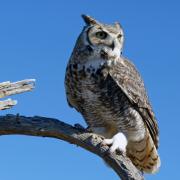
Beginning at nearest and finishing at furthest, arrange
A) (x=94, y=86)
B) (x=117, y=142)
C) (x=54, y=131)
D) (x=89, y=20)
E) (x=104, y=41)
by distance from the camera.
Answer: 1. (x=54, y=131)
2. (x=117, y=142)
3. (x=94, y=86)
4. (x=104, y=41)
5. (x=89, y=20)

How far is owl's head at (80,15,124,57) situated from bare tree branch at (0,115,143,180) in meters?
0.78

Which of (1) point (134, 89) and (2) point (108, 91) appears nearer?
(2) point (108, 91)

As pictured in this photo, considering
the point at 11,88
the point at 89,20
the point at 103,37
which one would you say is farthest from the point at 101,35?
the point at 11,88

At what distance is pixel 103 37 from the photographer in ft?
15.5

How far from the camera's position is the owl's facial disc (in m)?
4.64

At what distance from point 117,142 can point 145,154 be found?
2.06ft

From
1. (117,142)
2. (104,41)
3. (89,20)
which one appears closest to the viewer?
(117,142)

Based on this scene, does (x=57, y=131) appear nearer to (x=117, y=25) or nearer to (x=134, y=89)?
(x=134, y=89)

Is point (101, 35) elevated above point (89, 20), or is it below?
below

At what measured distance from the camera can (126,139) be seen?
186 inches

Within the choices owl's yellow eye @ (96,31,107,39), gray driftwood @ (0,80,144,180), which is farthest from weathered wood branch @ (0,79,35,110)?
owl's yellow eye @ (96,31,107,39)

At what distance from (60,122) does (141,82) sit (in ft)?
3.58

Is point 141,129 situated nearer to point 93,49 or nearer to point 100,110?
point 100,110

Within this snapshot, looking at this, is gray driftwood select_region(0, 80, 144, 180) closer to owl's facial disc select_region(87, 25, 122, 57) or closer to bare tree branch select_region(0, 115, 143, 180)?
bare tree branch select_region(0, 115, 143, 180)
